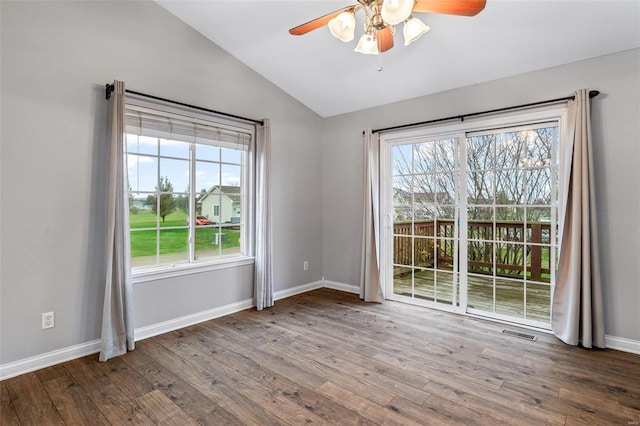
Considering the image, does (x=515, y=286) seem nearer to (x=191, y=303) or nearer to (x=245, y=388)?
(x=245, y=388)

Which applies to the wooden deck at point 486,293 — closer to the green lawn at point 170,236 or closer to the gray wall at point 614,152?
the gray wall at point 614,152

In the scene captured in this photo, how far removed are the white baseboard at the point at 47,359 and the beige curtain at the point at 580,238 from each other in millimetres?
4078

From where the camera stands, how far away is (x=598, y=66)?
2.90 metres

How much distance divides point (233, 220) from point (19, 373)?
7.26 feet

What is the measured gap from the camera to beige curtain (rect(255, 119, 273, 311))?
390cm

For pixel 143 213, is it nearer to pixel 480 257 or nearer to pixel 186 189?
pixel 186 189

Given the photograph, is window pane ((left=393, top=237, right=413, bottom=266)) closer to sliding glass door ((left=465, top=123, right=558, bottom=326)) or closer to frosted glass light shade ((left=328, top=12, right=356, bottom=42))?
sliding glass door ((left=465, top=123, right=558, bottom=326))

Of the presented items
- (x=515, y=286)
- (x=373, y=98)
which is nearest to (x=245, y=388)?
(x=515, y=286)

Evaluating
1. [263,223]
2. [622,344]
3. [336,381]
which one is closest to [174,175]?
[263,223]

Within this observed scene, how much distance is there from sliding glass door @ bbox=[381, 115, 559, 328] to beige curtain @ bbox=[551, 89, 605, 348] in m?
0.26

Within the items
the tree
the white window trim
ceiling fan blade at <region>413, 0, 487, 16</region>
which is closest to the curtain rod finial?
the tree

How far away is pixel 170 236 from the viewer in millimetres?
3410

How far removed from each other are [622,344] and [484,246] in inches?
52.9

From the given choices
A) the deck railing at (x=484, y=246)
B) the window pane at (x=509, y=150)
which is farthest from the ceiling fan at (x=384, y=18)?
the deck railing at (x=484, y=246)
